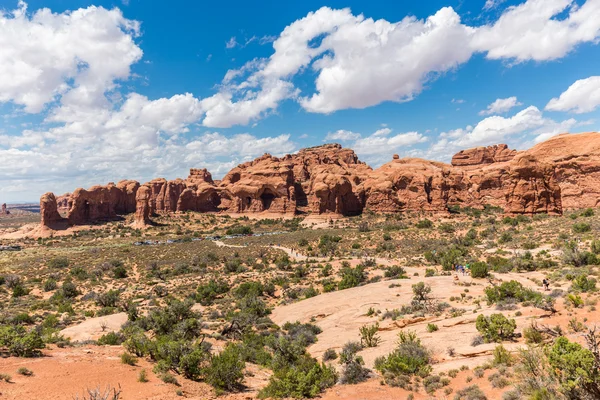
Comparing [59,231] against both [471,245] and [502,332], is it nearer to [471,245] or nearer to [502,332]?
[471,245]

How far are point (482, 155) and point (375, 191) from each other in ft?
189

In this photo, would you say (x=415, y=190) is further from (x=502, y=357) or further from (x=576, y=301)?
(x=502, y=357)

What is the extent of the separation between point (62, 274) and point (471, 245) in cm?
3940

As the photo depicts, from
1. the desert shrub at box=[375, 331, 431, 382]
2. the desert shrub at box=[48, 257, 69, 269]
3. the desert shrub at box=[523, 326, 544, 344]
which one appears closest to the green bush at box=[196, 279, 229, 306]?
the desert shrub at box=[375, 331, 431, 382]

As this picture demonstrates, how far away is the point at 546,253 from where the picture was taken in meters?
23.4

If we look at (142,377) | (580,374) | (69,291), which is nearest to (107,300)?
(69,291)

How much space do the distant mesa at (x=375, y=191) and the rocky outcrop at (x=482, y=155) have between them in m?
16.4

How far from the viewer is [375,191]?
6575 cm

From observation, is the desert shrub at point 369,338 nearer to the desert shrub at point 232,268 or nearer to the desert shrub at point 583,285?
the desert shrub at point 583,285

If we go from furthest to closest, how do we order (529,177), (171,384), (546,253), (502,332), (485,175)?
(485,175)
(529,177)
(546,253)
(502,332)
(171,384)

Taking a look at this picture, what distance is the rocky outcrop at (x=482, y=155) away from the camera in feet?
323

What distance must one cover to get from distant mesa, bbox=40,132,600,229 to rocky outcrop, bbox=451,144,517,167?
645 inches

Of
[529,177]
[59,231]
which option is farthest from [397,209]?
[59,231]

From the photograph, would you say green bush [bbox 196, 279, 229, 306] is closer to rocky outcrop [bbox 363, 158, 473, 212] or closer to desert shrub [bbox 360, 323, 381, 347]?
desert shrub [bbox 360, 323, 381, 347]
